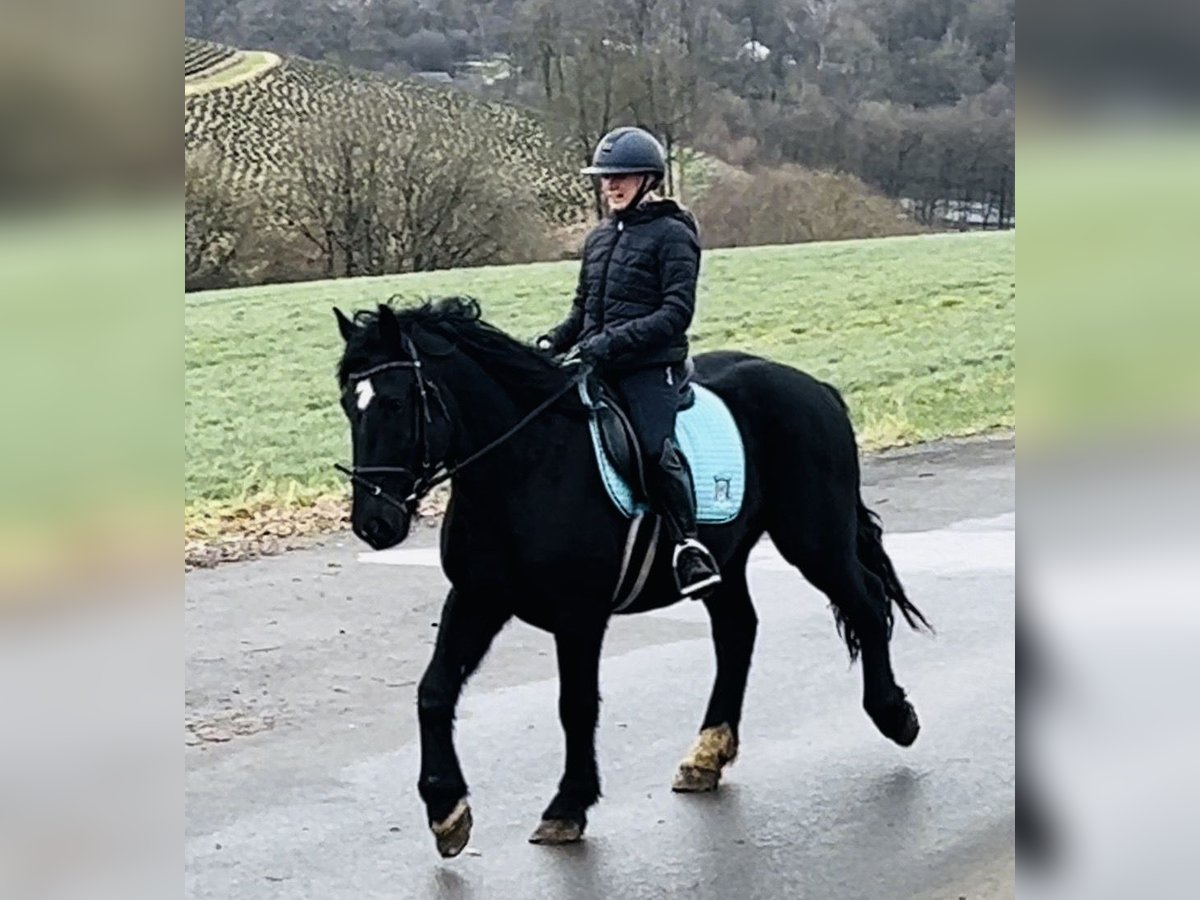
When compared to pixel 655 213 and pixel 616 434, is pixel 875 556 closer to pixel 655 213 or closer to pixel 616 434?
pixel 616 434

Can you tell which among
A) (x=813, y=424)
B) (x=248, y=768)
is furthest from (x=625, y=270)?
(x=248, y=768)

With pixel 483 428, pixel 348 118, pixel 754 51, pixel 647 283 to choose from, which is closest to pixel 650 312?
pixel 647 283

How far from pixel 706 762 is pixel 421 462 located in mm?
1940

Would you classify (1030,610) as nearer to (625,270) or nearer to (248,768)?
(625,270)

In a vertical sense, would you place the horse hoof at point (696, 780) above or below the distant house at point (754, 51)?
below

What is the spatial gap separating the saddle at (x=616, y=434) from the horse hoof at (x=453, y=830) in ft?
4.13

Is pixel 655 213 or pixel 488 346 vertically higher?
pixel 655 213

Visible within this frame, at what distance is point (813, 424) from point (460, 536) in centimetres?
166

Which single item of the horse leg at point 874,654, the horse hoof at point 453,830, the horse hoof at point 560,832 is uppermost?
the horse leg at point 874,654

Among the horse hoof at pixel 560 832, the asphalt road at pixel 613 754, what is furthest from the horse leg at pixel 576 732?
the asphalt road at pixel 613 754

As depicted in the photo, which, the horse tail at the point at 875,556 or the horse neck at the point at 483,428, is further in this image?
the horse tail at the point at 875,556

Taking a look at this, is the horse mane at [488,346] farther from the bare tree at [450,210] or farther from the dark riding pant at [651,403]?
the bare tree at [450,210]

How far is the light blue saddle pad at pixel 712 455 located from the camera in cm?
582

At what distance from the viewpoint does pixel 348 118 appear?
65.4ft
